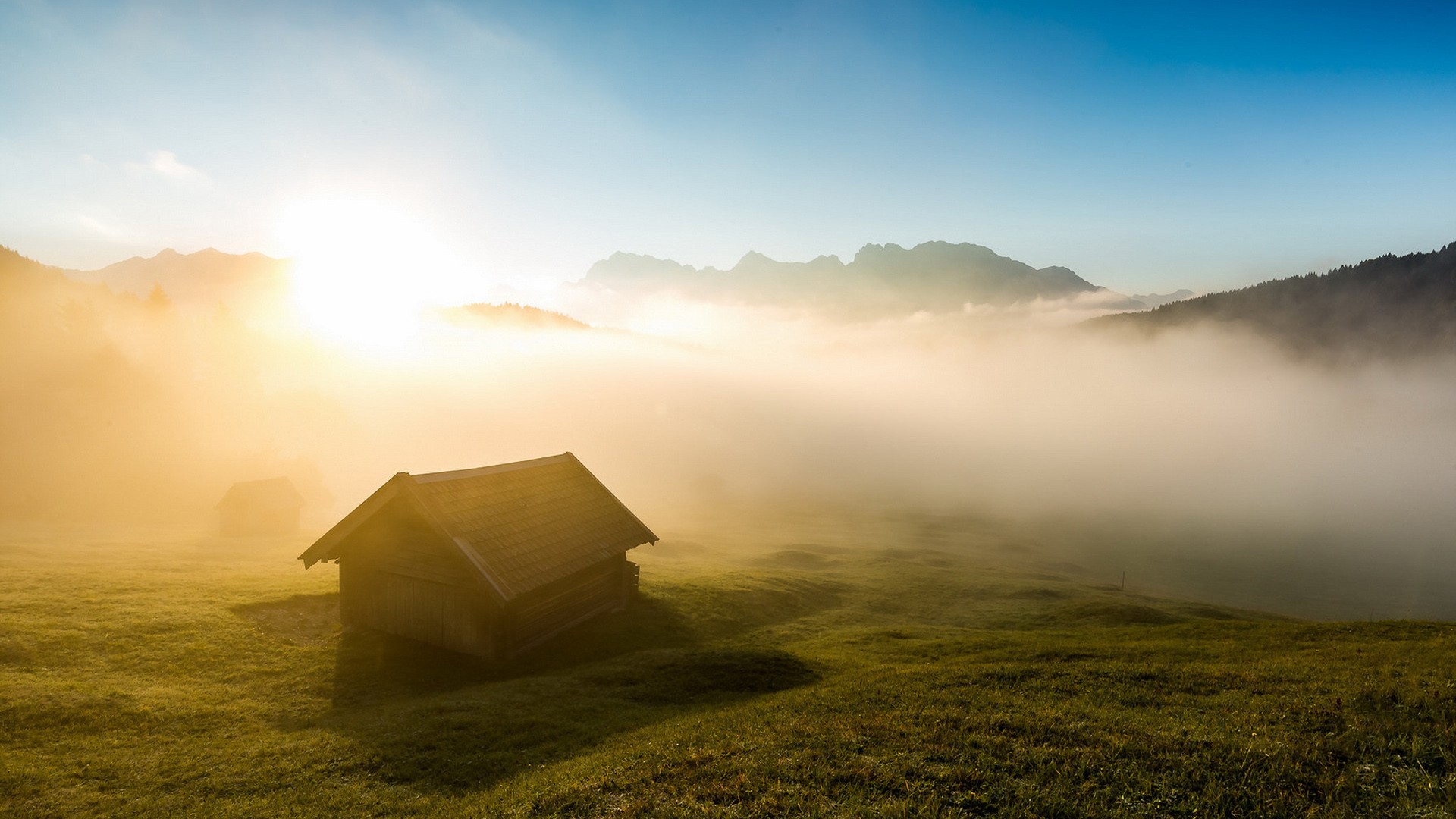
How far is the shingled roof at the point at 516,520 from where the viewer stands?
2366 cm

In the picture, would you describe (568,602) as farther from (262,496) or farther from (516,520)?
(262,496)

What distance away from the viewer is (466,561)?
22.8m

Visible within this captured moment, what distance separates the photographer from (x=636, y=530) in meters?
32.6

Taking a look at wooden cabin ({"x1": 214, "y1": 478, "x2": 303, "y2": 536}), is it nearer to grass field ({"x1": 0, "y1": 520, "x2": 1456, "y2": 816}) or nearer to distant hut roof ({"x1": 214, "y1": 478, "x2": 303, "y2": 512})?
distant hut roof ({"x1": 214, "y1": 478, "x2": 303, "y2": 512})

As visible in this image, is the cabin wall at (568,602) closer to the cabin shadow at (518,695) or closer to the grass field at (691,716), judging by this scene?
the cabin shadow at (518,695)

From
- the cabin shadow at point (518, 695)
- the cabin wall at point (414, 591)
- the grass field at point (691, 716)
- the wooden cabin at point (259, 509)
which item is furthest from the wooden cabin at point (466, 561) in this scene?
the wooden cabin at point (259, 509)

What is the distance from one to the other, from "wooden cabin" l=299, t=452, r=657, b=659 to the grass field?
49.0 inches

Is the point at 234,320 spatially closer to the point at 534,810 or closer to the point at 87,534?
the point at 87,534

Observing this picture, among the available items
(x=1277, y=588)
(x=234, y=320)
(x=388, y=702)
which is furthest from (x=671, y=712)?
(x=234, y=320)

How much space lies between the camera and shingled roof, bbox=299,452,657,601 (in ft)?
77.6

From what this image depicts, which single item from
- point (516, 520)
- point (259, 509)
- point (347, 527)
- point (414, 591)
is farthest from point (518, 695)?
point (259, 509)

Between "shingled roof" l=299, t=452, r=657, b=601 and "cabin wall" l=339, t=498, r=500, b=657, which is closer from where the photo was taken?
"cabin wall" l=339, t=498, r=500, b=657

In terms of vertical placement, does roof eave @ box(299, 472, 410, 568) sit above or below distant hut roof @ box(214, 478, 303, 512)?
above

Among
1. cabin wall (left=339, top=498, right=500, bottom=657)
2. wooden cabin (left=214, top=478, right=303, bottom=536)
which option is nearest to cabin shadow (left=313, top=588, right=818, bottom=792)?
cabin wall (left=339, top=498, right=500, bottom=657)
